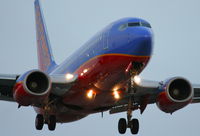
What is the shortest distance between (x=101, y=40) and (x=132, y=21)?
226 cm

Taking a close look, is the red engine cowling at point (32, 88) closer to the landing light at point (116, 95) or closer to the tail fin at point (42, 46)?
the landing light at point (116, 95)

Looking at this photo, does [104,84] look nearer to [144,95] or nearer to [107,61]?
[107,61]

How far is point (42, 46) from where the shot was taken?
53.8 meters

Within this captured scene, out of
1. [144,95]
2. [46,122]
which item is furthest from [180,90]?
[46,122]

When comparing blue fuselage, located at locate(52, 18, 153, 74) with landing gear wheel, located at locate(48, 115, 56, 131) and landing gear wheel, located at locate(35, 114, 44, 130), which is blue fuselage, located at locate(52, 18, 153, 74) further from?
landing gear wheel, located at locate(35, 114, 44, 130)

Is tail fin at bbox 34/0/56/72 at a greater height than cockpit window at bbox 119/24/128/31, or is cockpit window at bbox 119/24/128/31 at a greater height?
cockpit window at bbox 119/24/128/31

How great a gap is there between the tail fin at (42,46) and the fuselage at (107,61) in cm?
1056

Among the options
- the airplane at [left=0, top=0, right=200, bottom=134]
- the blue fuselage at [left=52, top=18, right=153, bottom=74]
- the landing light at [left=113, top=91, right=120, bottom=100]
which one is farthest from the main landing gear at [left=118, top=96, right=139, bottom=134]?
the blue fuselage at [left=52, top=18, right=153, bottom=74]

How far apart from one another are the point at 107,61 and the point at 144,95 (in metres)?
6.18

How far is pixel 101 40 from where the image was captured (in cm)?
3566

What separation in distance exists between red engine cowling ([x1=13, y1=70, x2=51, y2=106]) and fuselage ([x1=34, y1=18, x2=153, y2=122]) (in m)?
1.98

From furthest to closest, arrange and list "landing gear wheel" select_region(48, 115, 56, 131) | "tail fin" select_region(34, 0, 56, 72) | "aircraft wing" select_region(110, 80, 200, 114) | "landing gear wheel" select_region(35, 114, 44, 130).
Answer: "tail fin" select_region(34, 0, 56, 72)
"landing gear wheel" select_region(35, 114, 44, 130)
"landing gear wheel" select_region(48, 115, 56, 131)
"aircraft wing" select_region(110, 80, 200, 114)

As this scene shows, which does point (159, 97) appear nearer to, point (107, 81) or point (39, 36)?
point (107, 81)

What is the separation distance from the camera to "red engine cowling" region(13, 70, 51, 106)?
1399 inches
